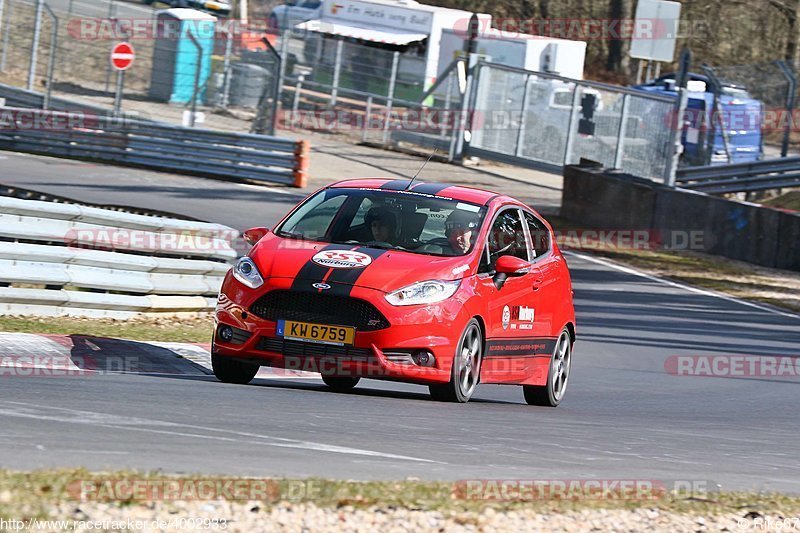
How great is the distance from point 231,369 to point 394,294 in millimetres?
1389

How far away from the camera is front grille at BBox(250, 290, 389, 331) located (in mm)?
8492

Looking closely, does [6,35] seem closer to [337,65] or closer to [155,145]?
[155,145]

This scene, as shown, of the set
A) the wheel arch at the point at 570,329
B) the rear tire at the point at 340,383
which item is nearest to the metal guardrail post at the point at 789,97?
the wheel arch at the point at 570,329

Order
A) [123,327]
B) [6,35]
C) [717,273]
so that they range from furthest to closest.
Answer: [6,35]
[717,273]
[123,327]

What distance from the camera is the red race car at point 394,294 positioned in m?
8.51

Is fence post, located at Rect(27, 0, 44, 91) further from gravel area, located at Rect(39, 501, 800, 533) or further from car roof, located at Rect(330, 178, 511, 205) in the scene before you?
gravel area, located at Rect(39, 501, 800, 533)

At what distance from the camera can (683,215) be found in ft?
79.9

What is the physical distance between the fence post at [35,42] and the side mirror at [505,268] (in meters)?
23.1

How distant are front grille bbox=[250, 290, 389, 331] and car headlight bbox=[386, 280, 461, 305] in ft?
0.52

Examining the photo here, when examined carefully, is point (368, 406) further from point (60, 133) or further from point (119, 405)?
point (60, 133)

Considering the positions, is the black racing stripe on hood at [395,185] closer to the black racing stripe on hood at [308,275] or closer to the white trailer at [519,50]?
the black racing stripe on hood at [308,275]
